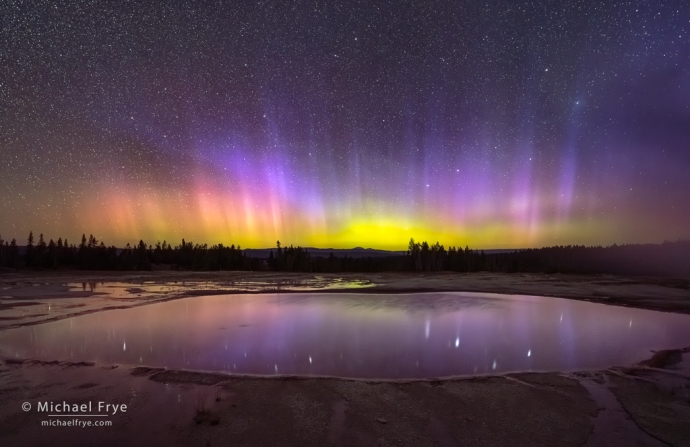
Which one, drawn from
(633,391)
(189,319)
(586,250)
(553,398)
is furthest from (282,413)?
(586,250)

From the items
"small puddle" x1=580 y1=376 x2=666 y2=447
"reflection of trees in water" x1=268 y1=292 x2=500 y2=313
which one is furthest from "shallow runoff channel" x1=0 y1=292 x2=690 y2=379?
"small puddle" x1=580 y1=376 x2=666 y2=447

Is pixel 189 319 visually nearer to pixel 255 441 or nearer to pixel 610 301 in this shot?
pixel 255 441

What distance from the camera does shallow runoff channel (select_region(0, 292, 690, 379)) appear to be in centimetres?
1037

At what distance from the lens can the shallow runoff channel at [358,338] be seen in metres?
10.4

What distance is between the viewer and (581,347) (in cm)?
1248

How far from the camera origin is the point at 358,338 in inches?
538
